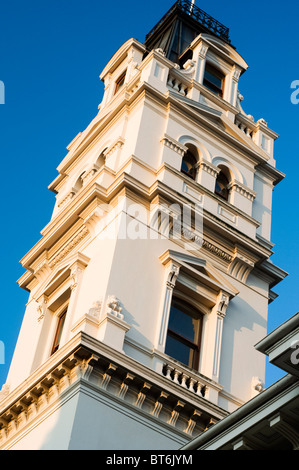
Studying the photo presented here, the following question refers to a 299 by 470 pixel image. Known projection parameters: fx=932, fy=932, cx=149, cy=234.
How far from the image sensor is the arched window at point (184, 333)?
24.8 meters

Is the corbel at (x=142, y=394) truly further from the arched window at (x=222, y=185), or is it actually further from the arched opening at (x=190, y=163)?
the arched window at (x=222, y=185)

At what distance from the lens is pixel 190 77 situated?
31828 mm

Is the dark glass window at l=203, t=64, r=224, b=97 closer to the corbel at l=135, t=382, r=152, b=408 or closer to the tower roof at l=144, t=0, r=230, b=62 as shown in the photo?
the tower roof at l=144, t=0, r=230, b=62

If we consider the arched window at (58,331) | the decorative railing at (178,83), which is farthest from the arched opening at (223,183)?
the arched window at (58,331)

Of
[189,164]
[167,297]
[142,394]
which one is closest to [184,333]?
[167,297]

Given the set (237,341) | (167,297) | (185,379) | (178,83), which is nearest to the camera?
(185,379)

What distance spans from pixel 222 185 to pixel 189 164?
143cm

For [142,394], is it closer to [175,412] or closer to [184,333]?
[175,412]

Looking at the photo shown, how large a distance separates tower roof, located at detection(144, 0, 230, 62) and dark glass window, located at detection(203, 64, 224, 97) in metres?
2.08

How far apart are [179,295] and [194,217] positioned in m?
2.51

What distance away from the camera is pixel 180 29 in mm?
38062

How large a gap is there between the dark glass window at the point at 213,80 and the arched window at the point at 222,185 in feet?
15.5

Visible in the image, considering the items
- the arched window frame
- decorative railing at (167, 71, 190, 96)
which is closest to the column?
decorative railing at (167, 71, 190, 96)
